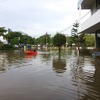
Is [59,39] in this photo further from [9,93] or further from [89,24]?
[9,93]

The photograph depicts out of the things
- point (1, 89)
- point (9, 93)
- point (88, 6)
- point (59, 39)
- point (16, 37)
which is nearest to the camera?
point (9, 93)

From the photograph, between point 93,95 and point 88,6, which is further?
point 88,6

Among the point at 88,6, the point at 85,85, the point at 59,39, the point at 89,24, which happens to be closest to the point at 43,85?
the point at 85,85

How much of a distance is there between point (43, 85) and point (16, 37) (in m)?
79.4

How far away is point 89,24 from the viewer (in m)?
26.4

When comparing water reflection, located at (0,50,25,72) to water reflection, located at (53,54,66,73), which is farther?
water reflection, located at (0,50,25,72)

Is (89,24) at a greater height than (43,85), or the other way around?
(89,24)

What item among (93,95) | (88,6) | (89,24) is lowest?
(93,95)

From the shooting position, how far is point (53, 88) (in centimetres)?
941

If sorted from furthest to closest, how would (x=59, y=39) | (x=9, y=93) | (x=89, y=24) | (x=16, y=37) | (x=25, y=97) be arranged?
(x=16, y=37), (x=59, y=39), (x=89, y=24), (x=9, y=93), (x=25, y=97)

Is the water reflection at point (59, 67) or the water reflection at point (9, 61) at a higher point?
the water reflection at point (9, 61)

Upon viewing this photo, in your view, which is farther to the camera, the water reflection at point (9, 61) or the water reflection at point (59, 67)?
the water reflection at point (9, 61)

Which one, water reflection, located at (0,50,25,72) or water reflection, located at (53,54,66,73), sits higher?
water reflection, located at (0,50,25,72)

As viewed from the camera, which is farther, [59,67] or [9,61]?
[9,61]
